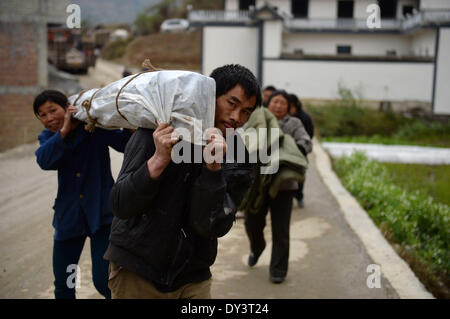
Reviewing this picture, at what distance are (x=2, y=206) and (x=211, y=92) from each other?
19.4ft

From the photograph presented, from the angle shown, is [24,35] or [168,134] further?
[24,35]

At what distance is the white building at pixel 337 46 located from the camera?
3033cm

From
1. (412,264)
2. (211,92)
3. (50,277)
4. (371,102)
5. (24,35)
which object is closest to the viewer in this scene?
(211,92)

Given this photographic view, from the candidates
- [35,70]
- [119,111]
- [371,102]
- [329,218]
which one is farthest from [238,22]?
[119,111]

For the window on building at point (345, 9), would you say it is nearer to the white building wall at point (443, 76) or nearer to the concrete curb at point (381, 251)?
the white building wall at point (443, 76)

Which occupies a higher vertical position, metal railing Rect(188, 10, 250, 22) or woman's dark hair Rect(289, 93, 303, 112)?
metal railing Rect(188, 10, 250, 22)

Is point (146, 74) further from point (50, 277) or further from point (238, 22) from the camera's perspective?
point (238, 22)

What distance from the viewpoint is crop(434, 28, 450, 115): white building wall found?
29.7m

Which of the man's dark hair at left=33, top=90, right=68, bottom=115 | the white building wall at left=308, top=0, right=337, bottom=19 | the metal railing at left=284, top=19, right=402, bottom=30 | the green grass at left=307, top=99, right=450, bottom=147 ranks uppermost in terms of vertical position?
the white building wall at left=308, top=0, right=337, bottom=19

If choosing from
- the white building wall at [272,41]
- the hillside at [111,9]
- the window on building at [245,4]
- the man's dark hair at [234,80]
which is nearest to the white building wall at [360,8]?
the window on building at [245,4]

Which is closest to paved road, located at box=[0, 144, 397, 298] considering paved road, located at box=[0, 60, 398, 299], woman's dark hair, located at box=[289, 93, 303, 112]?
paved road, located at box=[0, 60, 398, 299]

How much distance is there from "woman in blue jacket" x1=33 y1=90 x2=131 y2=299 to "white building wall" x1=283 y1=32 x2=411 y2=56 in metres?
32.7

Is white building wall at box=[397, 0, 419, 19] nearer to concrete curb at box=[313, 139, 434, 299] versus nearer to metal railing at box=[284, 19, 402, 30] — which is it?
metal railing at box=[284, 19, 402, 30]
